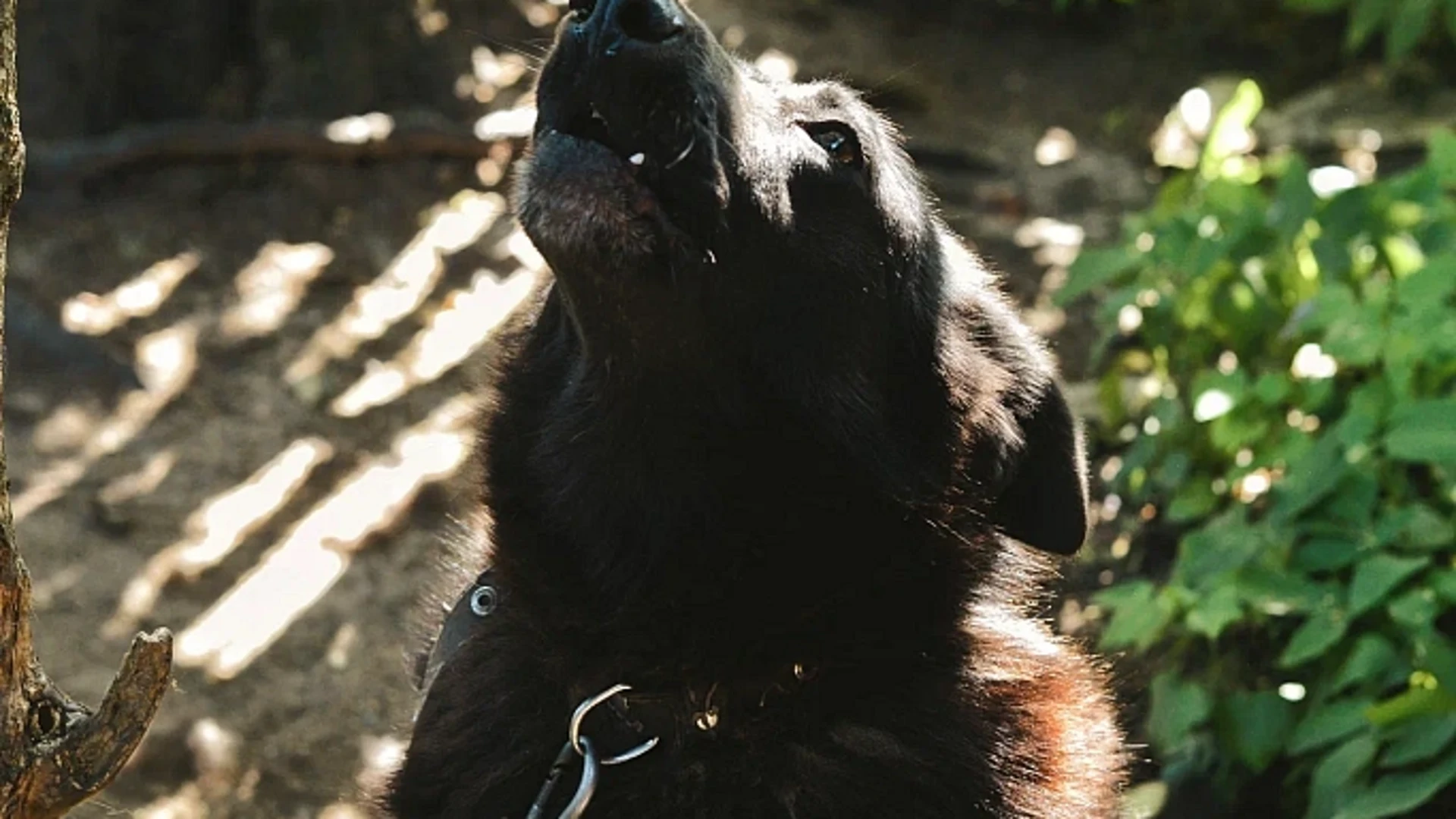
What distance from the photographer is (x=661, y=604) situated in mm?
2689

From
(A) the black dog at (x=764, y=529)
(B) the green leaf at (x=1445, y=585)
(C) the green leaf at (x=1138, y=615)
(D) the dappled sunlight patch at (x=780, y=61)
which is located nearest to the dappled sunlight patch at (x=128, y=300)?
(D) the dappled sunlight patch at (x=780, y=61)

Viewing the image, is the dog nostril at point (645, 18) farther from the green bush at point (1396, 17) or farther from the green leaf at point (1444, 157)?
the green bush at point (1396, 17)

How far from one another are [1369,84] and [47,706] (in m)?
6.39

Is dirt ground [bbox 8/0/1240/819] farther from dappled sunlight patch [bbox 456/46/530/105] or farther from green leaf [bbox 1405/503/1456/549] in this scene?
green leaf [bbox 1405/503/1456/549]

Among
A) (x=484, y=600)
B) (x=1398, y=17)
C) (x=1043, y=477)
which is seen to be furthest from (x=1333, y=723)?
(x=1398, y=17)

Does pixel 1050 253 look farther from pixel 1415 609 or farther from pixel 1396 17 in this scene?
pixel 1415 609

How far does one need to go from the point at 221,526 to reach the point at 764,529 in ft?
8.96

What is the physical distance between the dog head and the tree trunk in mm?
723

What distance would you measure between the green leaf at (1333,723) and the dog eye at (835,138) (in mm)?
1397

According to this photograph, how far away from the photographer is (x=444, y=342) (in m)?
5.92

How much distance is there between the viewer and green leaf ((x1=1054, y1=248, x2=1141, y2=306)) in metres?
4.49

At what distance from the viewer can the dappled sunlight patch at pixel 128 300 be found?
18.7ft

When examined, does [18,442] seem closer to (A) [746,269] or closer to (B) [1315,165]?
(A) [746,269]

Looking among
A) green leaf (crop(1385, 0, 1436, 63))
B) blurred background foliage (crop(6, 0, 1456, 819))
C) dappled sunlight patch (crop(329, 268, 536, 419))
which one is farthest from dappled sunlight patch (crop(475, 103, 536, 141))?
green leaf (crop(1385, 0, 1436, 63))
